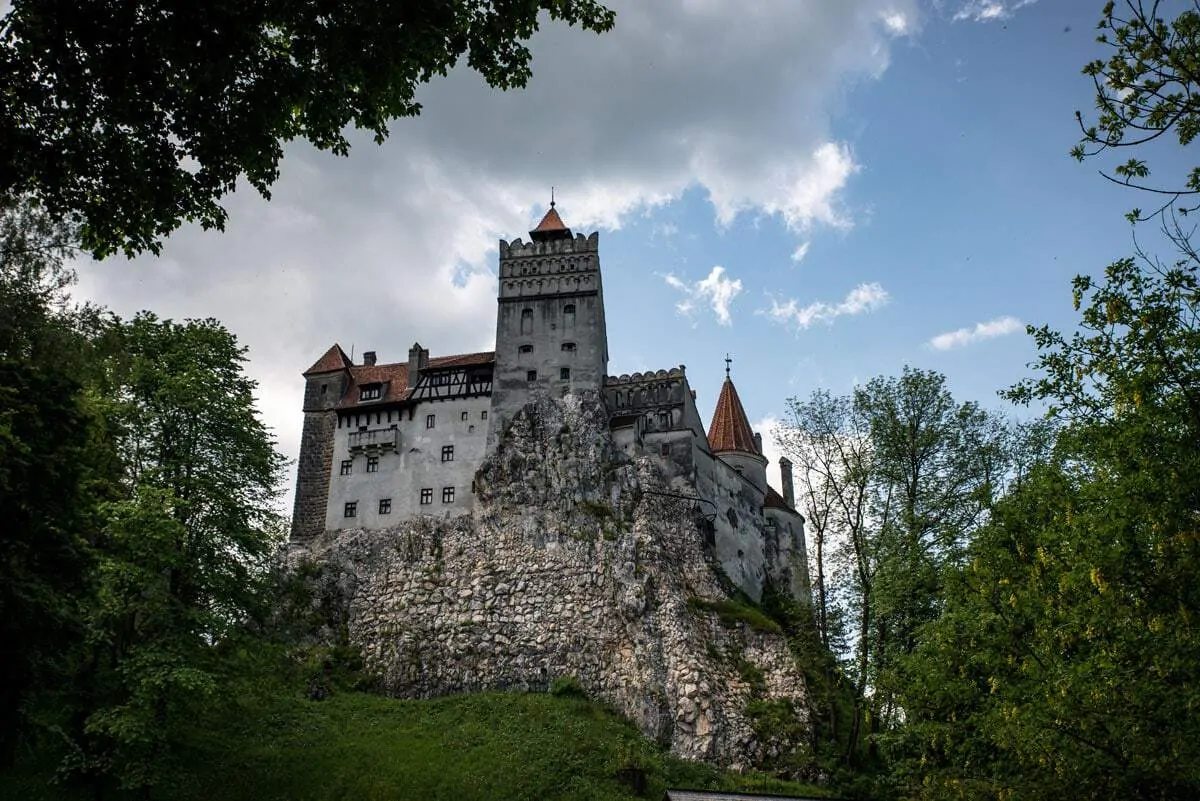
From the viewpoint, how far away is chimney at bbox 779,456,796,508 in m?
60.1

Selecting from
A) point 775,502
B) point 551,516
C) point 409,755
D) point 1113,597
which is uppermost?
point 775,502

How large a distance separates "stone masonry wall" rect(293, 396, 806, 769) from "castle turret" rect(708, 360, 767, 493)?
25.4ft

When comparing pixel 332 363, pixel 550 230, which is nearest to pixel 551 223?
pixel 550 230

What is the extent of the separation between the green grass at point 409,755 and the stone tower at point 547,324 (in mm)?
16022

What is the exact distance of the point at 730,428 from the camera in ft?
187

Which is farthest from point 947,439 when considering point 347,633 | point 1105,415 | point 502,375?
point 347,633

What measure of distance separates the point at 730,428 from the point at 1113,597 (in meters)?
39.5

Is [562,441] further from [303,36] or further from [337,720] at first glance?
[303,36]

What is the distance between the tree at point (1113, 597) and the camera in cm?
1658

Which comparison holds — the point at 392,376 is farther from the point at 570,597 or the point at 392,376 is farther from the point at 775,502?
the point at 775,502

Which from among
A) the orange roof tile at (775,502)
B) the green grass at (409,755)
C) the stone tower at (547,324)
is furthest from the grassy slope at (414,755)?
the orange roof tile at (775,502)

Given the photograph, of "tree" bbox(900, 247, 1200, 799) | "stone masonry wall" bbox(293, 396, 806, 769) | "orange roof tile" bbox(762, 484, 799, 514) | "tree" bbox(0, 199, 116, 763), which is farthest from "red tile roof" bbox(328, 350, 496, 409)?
"tree" bbox(900, 247, 1200, 799)

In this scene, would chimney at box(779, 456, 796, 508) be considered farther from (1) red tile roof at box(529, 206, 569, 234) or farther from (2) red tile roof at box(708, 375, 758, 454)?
(1) red tile roof at box(529, 206, 569, 234)

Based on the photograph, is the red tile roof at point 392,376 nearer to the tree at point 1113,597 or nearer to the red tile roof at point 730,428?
the red tile roof at point 730,428
